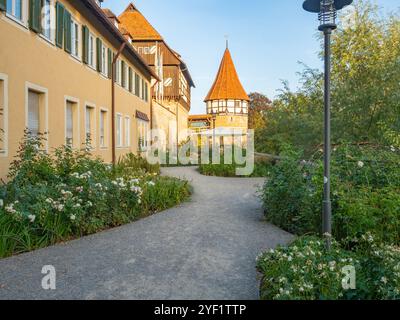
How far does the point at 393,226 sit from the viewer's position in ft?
17.8

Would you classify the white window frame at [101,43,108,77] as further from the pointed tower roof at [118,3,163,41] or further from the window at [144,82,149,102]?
the pointed tower roof at [118,3,163,41]

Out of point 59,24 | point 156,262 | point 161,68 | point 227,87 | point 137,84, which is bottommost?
point 156,262

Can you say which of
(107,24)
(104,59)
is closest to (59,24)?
(107,24)

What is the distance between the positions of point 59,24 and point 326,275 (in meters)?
9.79

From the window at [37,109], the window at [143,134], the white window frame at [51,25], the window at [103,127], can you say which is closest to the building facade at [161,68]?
the window at [143,134]

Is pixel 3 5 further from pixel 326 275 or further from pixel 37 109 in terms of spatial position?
pixel 326 275

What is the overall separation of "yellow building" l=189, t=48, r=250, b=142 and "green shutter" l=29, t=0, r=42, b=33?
3432 centimetres

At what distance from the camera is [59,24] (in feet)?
35.5

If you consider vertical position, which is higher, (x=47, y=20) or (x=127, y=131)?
(x=47, y=20)

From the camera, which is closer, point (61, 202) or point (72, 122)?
point (61, 202)

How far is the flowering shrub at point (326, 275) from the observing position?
3.55 metres
